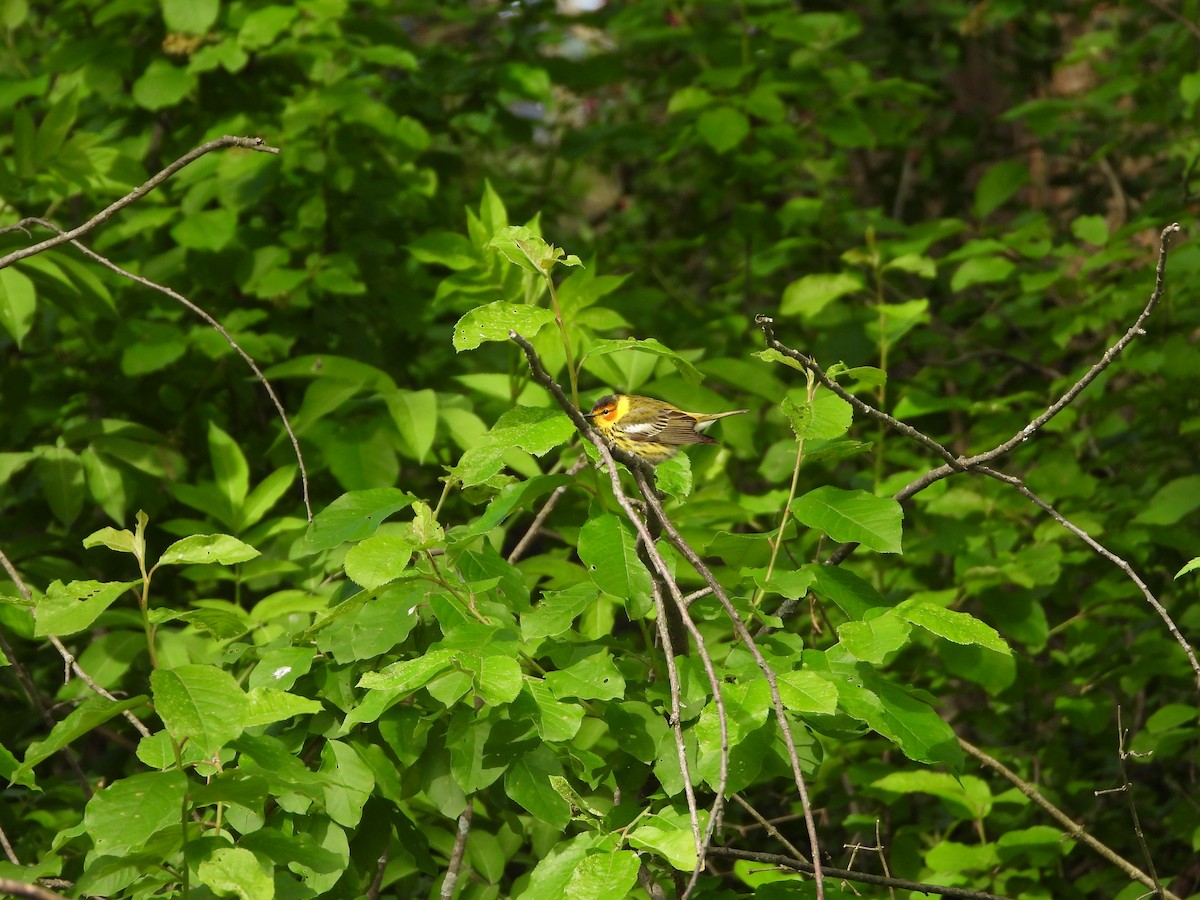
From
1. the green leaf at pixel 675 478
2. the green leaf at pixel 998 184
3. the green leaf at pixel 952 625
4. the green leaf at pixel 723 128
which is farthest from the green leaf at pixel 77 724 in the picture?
the green leaf at pixel 998 184

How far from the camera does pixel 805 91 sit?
4469 mm

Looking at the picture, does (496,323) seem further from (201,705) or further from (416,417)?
(416,417)

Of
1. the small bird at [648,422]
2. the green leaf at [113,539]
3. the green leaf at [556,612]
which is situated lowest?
the small bird at [648,422]

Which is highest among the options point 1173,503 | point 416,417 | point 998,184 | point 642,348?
point 642,348

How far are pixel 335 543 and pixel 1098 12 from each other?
21.6 ft

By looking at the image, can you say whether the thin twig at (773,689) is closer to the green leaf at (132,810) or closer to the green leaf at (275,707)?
the green leaf at (275,707)

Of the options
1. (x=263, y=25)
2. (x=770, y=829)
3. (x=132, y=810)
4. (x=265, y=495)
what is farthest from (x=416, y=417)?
(x=263, y=25)

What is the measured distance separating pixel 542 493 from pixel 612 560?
0.74 feet

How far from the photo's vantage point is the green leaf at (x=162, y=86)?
143 inches

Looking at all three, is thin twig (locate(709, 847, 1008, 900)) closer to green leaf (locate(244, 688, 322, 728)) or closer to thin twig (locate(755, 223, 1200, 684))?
thin twig (locate(755, 223, 1200, 684))

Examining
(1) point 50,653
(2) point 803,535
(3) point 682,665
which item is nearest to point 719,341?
(2) point 803,535

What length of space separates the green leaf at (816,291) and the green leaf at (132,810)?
2476 mm

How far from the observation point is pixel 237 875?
4.97 ft

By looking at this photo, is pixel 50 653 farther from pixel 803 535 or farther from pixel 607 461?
pixel 607 461
